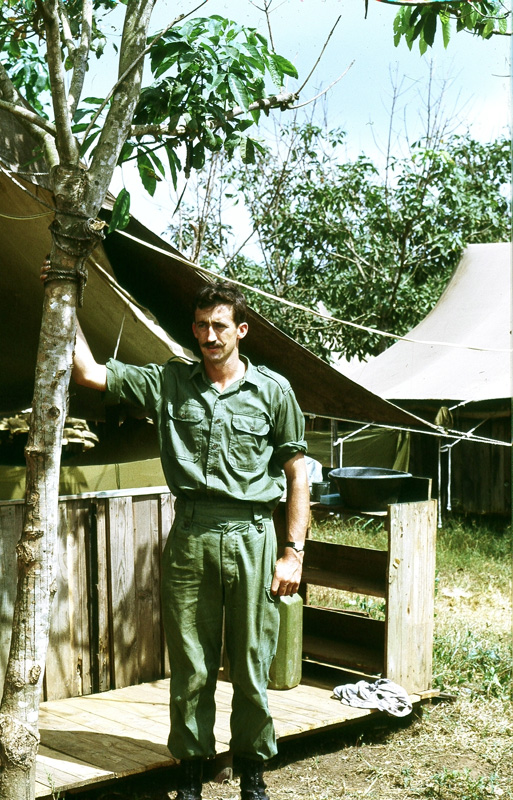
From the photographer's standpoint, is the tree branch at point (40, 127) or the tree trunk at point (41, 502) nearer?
the tree trunk at point (41, 502)

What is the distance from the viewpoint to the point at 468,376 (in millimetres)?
10719

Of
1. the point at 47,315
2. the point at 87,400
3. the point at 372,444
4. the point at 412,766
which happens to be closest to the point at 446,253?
the point at 372,444

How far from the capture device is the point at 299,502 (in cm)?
346

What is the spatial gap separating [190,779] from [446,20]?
3.05m

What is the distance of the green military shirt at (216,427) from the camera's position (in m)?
3.32

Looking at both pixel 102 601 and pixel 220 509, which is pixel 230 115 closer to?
pixel 220 509

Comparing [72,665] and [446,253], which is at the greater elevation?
[446,253]

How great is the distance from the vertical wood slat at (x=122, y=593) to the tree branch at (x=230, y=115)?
1.82 meters

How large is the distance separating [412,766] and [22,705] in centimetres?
205

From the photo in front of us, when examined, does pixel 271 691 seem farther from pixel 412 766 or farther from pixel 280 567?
pixel 280 567

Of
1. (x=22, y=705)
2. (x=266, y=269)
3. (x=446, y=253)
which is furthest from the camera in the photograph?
(x=266, y=269)

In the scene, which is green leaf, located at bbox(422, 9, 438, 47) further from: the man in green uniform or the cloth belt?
the cloth belt

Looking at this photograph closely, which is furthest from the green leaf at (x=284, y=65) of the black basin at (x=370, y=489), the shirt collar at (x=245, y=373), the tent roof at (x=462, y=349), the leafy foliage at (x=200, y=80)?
the tent roof at (x=462, y=349)

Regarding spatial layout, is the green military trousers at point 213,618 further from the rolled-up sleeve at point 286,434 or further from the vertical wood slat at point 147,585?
the vertical wood slat at point 147,585
